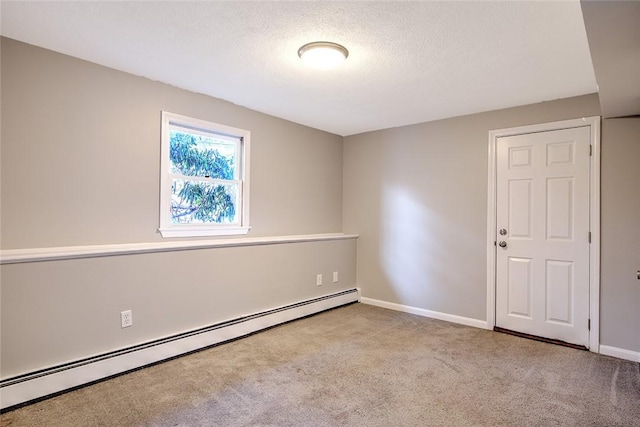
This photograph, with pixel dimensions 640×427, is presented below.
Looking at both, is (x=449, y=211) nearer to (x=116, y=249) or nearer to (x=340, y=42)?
(x=340, y=42)

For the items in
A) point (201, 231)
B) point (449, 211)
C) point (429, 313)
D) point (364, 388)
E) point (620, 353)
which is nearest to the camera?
point (364, 388)

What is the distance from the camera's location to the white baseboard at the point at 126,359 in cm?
211

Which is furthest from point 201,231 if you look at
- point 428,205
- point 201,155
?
point 428,205

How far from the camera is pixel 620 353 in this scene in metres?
2.89

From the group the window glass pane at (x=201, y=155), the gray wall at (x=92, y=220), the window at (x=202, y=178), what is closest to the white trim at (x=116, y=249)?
the gray wall at (x=92, y=220)

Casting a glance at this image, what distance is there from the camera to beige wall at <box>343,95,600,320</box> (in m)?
3.65

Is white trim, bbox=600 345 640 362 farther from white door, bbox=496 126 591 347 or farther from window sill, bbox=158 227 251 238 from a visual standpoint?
window sill, bbox=158 227 251 238

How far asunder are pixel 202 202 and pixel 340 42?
1.92m

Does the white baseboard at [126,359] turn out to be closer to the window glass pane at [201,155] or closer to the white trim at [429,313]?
the white trim at [429,313]

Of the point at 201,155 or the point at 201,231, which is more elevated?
the point at 201,155

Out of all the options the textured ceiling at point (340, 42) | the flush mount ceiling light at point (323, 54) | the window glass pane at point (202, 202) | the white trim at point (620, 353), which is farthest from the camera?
the window glass pane at point (202, 202)

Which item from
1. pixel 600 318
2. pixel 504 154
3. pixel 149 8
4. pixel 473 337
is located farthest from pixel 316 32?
pixel 600 318

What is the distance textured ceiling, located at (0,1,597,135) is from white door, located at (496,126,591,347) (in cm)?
50

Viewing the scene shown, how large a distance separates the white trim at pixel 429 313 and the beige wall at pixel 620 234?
1.05 metres
